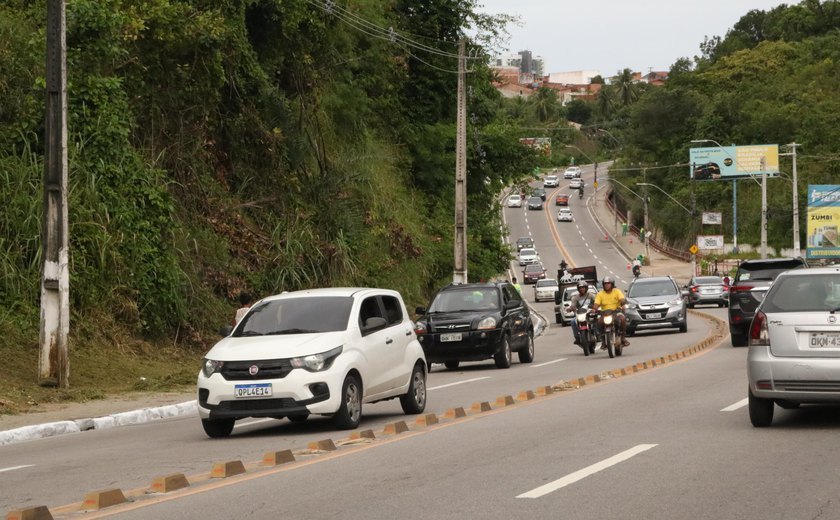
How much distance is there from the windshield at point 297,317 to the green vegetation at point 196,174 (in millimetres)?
4722

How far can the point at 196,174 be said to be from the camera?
1173 inches

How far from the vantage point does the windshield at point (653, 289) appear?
36469mm

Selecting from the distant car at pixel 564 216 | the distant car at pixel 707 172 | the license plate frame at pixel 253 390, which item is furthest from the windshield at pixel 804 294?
the distant car at pixel 564 216

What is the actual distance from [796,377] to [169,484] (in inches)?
234

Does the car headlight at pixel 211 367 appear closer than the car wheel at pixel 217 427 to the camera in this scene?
Yes

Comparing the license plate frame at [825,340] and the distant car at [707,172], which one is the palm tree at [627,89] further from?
the license plate frame at [825,340]

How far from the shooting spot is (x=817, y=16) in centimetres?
13775

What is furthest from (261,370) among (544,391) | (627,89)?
(627,89)

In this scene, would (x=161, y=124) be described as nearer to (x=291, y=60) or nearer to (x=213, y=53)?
(x=213, y=53)

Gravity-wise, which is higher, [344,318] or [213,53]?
[213,53]

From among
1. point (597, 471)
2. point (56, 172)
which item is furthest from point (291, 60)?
point (597, 471)

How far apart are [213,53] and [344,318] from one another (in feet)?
52.2

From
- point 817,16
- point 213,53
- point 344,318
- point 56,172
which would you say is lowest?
point 344,318

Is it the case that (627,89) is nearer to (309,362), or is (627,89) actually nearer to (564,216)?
(564,216)
